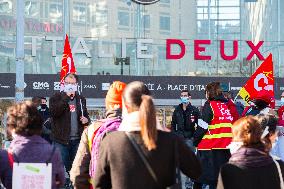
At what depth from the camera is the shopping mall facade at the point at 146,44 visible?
1745cm

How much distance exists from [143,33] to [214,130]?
20.0 meters

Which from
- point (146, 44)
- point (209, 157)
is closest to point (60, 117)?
point (209, 157)

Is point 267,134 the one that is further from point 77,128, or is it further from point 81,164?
point 77,128

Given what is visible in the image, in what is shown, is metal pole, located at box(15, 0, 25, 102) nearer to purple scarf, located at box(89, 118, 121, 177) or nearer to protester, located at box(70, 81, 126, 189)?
protester, located at box(70, 81, 126, 189)

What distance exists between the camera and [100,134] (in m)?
5.29

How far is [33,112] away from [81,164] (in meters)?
0.65

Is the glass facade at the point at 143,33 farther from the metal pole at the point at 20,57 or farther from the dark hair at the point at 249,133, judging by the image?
the dark hair at the point at 249,133

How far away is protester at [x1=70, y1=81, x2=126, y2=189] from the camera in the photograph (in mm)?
5293

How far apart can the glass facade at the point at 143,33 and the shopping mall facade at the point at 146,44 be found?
0.03 m

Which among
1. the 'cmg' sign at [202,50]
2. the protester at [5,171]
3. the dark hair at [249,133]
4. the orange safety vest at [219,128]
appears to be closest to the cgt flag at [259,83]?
the orange safety vest at [219,128]

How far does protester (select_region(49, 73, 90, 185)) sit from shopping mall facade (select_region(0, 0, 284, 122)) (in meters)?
7.01

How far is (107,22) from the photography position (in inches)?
1344

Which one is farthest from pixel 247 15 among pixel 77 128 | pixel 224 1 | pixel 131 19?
pixel 77 128

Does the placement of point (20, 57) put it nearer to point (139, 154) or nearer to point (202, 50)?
point (139, 154)
